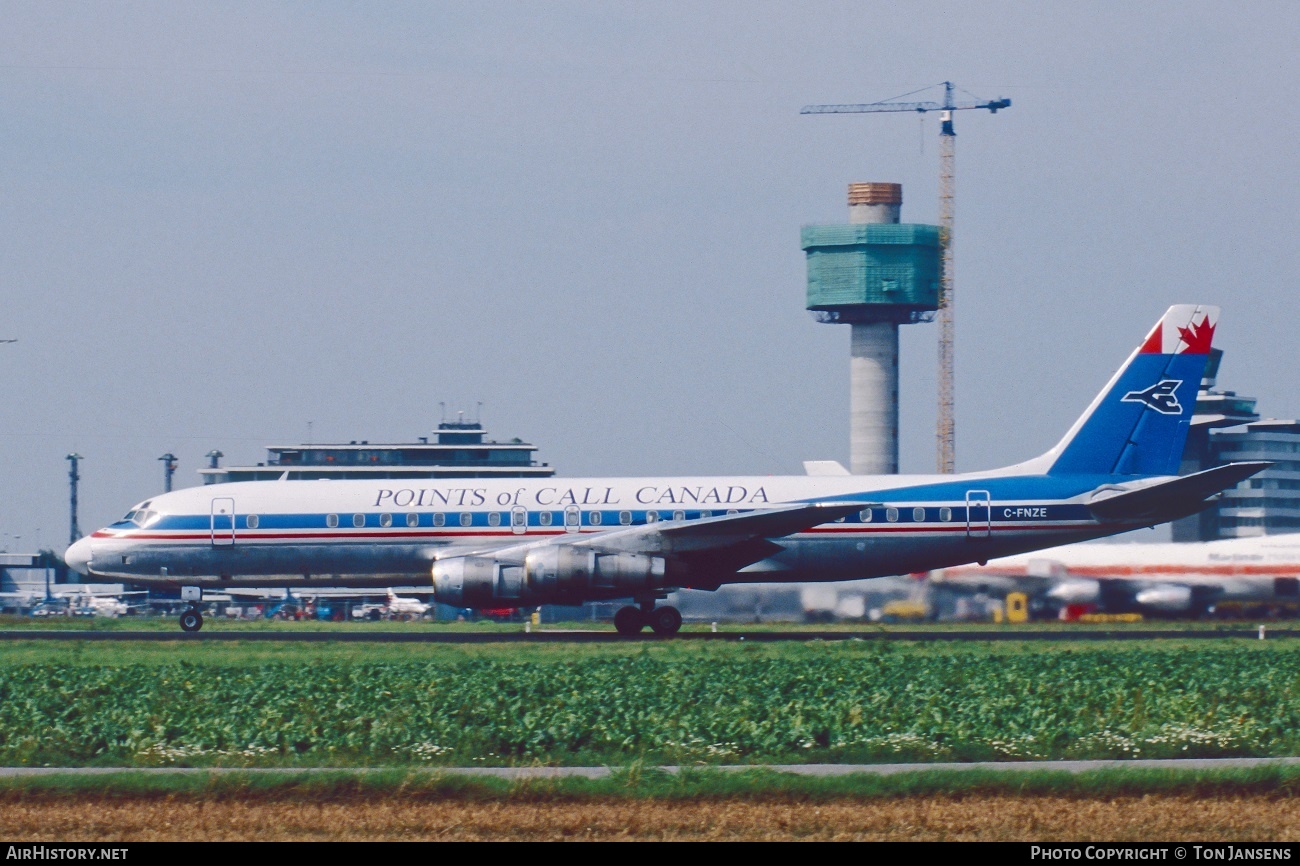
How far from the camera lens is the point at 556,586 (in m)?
37.7

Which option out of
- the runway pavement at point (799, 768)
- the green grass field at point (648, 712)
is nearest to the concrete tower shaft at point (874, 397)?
the green grass field at point (648, 712)

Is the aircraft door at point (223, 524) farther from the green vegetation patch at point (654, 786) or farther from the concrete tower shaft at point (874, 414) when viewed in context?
the concrete tower shaft at point (874, 414)

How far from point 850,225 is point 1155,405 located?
10592cm

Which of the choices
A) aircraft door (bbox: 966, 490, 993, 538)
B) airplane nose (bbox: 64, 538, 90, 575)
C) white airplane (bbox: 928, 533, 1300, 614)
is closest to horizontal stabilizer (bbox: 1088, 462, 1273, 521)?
aircraft door (bbox: 966, 490, 993, 538)

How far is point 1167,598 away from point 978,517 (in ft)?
32.2

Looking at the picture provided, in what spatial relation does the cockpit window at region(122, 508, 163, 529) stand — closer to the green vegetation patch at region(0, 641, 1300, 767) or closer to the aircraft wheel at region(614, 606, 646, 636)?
the aircraft wheel at region(614, 606, 646, 636)

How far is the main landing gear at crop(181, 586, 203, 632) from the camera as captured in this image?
1654 inches

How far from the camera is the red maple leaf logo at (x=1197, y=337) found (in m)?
43.2

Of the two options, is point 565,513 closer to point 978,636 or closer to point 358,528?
point 358,528

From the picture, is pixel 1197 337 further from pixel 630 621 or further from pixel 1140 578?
pixel 630 621

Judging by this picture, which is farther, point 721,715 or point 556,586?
point 556,586

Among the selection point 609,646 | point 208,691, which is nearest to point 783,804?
point 208,691

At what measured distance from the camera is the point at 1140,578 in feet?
154

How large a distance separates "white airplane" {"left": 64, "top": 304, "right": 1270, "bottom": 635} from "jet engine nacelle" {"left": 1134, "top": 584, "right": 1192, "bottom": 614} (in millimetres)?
5296
